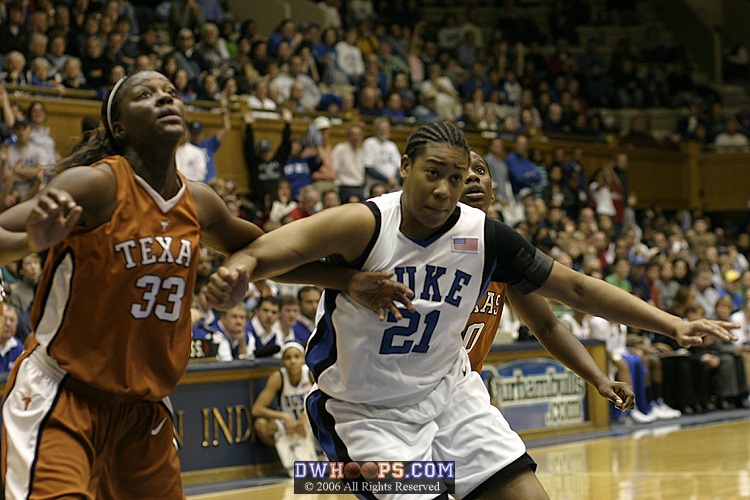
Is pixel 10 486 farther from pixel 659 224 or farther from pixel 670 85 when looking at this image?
pixel 670 85

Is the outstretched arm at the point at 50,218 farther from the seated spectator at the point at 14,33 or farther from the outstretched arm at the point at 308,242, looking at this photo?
the seated spectator at the point at 14,33

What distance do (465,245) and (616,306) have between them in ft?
1.99

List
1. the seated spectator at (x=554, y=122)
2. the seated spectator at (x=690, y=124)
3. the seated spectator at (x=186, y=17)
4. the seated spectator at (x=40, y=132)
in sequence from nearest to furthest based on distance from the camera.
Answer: the seated spectator at (x=40, y=132), the seated spectator at (x=186, y=17), the seated spectator at (x=554, y=122), the seated spectator at (x=690, y=124)

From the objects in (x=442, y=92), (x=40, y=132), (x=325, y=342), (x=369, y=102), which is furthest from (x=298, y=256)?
(x=442, y=92)

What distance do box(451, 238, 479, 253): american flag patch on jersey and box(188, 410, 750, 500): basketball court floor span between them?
4.16 meters

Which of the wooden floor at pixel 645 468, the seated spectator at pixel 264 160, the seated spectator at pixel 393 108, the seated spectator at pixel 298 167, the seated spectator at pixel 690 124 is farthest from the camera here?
the seated spectator at pixel 690 124

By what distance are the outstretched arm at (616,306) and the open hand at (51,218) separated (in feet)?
5.92

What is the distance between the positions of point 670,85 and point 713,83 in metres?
1.77

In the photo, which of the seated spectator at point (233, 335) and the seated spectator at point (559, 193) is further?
the seated spectator at point (559, 193)

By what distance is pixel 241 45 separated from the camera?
1552cm

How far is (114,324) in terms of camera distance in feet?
12.2

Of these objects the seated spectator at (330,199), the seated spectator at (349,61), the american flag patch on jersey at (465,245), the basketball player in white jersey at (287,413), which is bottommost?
the basketball player in white jersey at (287,413)

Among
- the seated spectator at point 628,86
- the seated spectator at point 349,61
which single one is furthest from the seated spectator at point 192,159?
the seated spectator at point 628,86

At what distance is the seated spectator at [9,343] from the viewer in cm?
852
